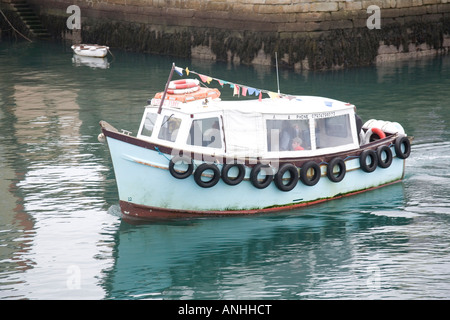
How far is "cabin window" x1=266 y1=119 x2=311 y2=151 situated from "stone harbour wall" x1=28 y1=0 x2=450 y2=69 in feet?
44.2

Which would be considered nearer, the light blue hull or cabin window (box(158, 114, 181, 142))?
the light blue hull

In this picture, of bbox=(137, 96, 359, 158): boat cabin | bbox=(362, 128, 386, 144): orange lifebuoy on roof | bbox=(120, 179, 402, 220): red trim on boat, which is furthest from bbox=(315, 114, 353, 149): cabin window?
bbox=(120, 179, 402, 220): red trim on boat

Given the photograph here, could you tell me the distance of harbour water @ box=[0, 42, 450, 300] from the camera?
13414 mm

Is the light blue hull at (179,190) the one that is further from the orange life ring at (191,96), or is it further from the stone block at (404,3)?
the stone block at (404,3)

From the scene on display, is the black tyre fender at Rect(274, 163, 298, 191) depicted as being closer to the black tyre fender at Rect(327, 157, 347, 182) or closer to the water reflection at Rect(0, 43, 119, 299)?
the black tyre fender at Rect(327, 157, 347, 182)

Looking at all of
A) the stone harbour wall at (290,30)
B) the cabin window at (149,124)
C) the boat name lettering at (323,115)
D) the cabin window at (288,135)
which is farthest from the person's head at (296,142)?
the stone harbour wall at (290,30)

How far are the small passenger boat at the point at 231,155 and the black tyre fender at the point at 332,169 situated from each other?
0.02 meters

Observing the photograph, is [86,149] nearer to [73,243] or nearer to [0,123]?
[0,123]

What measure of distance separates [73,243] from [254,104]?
419 cm

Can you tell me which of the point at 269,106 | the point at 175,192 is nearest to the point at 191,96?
the point at 269,106

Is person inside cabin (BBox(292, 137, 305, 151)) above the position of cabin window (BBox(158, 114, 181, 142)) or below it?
below

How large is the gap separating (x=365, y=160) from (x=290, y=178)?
5.63 ft

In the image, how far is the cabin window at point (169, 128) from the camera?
614 inches

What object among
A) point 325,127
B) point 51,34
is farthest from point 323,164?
point 51,34
